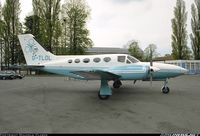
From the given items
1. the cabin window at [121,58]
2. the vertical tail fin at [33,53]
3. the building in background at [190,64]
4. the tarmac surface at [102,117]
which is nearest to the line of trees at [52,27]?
the building in background at [190,64]

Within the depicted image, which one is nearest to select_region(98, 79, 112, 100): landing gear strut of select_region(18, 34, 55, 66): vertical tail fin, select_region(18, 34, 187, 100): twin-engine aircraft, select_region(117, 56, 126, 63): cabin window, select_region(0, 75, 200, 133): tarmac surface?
select_region(18, 34, 187, 100): twin-engine aircraft

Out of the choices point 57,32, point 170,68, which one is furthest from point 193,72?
point 170,68

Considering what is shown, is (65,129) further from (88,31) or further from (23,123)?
(88,31)

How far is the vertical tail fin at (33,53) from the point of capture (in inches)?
661

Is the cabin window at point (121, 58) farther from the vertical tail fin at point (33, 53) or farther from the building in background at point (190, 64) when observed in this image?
the building in background at point (190, 64)

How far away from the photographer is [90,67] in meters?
15.2

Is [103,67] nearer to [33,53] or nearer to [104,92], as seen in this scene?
[104,92]

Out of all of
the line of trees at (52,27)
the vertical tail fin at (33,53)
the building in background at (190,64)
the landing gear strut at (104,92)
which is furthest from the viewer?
the building in background at (190,64)

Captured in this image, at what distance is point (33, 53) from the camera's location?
16.9m

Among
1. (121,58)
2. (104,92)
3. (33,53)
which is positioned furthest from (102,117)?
(33,53)

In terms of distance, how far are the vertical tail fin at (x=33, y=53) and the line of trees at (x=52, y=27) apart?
29768 millimetres

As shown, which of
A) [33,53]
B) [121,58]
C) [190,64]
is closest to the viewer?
[121,58]

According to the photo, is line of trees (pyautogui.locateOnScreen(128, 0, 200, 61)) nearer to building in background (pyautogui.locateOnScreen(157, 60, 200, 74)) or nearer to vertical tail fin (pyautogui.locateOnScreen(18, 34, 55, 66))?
building in background (pyautogui.locateOnScreen(157, 60, 200, 74))

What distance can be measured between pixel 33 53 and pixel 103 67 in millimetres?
5834
